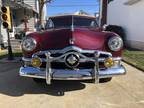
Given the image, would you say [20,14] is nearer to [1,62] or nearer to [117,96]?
[1,62]

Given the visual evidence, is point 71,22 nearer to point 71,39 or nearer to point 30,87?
point 71,39

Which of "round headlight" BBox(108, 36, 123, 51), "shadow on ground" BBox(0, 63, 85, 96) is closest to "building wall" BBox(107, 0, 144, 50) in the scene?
"shadow on ground" BBox(0, 63, 85, 96)

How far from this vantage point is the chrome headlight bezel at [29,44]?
553 centimetres

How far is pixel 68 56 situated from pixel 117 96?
4.35 feet

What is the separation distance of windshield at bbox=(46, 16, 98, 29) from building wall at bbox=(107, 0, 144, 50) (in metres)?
7.09

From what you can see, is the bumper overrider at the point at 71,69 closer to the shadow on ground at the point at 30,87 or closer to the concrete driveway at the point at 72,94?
the concrete driveway at the point at 72,94

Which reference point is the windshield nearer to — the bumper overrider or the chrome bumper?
the bumper overrider

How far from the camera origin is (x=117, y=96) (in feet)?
17.9

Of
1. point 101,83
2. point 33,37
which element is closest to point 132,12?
point 101,83

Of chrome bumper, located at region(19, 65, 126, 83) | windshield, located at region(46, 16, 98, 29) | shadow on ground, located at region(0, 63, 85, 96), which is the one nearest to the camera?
chrome bumper, located at region(19, 65, 126, 83)

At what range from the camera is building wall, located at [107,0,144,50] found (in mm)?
14398

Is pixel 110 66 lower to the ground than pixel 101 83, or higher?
higher

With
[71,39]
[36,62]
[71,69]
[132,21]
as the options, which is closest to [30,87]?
[36,62]

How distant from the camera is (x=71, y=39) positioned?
17.5 ft
